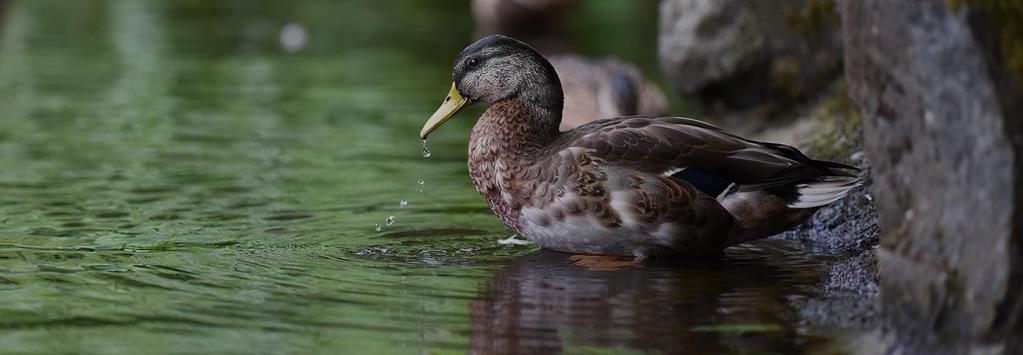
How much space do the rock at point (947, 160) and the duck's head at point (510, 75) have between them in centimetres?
231

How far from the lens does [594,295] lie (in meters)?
5.79

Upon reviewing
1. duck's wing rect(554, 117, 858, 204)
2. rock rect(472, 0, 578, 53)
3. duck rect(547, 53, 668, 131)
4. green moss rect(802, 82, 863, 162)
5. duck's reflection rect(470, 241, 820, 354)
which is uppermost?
rock rect(472, 0, 578, 53)

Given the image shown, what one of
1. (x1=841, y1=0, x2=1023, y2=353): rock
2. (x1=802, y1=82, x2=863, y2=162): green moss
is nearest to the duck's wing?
(x1=802, y1=82, x2=863, y2=162): green moss

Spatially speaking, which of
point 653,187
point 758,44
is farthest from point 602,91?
point 653,187

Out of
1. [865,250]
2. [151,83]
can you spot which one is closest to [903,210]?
[865,250]

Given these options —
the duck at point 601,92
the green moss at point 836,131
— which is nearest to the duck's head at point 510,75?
the green moss at point 836,131

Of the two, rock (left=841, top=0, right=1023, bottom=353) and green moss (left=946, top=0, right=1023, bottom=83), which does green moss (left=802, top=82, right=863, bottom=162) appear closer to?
rock (left=841, top=0, right=1023, bottom=353)

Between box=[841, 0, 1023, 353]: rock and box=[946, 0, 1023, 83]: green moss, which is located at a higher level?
box=[946, 0, 1023, 83]: green moss

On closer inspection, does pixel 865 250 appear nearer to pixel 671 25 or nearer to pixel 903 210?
pixel 903 210

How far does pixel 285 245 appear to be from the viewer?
22.5 feet

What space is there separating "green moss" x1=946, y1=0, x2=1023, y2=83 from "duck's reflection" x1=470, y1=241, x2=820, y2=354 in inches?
47.0

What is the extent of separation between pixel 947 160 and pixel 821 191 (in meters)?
2.12

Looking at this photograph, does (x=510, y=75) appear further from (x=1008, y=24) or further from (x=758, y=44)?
(x=758, y=44)

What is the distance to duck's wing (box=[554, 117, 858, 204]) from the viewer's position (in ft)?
20.9
